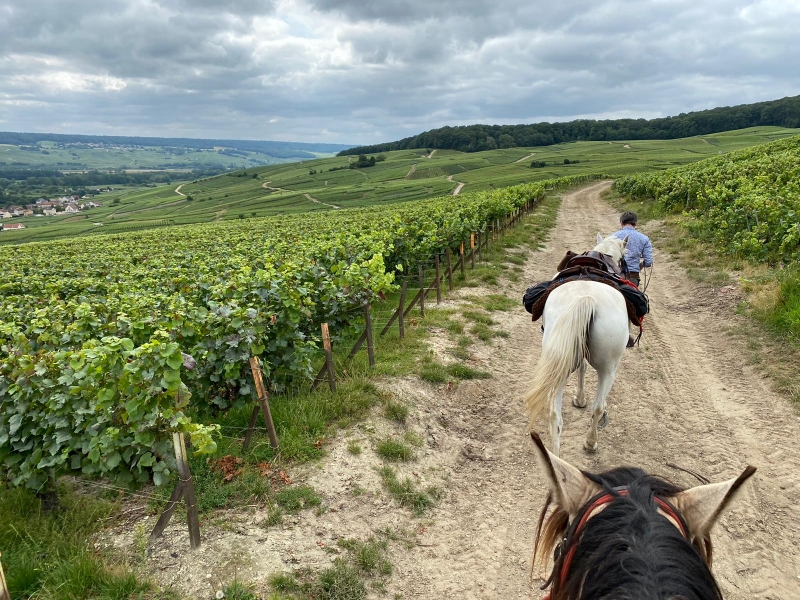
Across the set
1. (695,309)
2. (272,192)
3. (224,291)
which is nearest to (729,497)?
(224,291)

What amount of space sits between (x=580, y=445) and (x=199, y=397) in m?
5.06

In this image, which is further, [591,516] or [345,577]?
[345,577]

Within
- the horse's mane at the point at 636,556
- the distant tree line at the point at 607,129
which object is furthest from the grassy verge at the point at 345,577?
the distant tree line at the point at 607,129

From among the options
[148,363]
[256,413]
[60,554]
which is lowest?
[60,554]

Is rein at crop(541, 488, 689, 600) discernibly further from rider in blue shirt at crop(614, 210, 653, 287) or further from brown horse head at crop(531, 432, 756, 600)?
rider in blue shirt at crop(614, 210, 653, 287)

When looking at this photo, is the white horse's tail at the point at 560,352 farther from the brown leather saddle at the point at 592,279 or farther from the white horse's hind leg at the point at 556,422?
the brown leather saddle at the point at 592,279

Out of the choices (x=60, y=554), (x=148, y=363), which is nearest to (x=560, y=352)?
(x=148, y=363)

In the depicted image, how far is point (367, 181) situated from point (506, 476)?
112m

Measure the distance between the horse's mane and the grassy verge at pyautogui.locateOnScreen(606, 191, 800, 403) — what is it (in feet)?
21.5

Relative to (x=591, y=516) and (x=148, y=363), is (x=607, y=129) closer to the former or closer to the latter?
(x=148, y=363)

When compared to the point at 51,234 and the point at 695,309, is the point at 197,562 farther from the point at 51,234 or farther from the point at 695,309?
the point at 51,234

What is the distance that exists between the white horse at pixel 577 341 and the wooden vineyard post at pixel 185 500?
3.36 metres

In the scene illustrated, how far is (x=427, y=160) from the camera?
133000 millimetres

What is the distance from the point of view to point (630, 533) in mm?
1557
